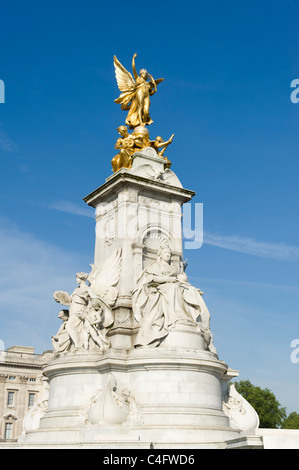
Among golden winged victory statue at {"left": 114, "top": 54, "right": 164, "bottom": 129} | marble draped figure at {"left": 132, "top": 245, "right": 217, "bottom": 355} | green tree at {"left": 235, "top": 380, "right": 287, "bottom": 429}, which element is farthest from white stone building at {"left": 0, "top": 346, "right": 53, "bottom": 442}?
marble draped figure at {"left": 132, "top": 245, "right": 217, "bottom": 355}

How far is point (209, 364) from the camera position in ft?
52.9

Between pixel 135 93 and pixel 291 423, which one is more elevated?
pixel 135 93

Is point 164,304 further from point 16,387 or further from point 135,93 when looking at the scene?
point 16,387

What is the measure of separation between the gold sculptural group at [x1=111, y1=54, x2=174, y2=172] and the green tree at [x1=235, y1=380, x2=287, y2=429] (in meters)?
35.6

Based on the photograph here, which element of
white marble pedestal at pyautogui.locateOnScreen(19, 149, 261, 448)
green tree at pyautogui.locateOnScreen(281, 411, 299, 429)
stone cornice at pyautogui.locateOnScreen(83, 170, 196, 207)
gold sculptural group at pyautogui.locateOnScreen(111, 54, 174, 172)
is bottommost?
white marble pedestal at pyautogui.locateOnScreen(19, 149, 261, 448)

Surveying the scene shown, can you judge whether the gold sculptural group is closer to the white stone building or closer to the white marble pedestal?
the white marble pedestal

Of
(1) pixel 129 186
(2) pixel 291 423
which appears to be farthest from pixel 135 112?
(2) pixel 291 423

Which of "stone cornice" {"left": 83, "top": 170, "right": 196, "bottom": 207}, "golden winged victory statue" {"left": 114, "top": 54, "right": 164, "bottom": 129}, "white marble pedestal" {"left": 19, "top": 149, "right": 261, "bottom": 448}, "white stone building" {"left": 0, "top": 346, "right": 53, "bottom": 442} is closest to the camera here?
"white marble pedestal" {"left": 19, "top": 149, "right": 261, "bottom": 448}

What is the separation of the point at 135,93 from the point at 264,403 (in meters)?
38.2

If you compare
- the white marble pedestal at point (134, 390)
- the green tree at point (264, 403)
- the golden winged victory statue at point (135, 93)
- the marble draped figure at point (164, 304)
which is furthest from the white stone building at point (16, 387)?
the marble draped figure at point (164, 304)

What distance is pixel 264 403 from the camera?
169 ft

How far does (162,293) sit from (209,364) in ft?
8.92

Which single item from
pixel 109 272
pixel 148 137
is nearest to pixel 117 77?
pixel 148 137

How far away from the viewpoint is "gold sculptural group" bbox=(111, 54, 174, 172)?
21.5 metres
